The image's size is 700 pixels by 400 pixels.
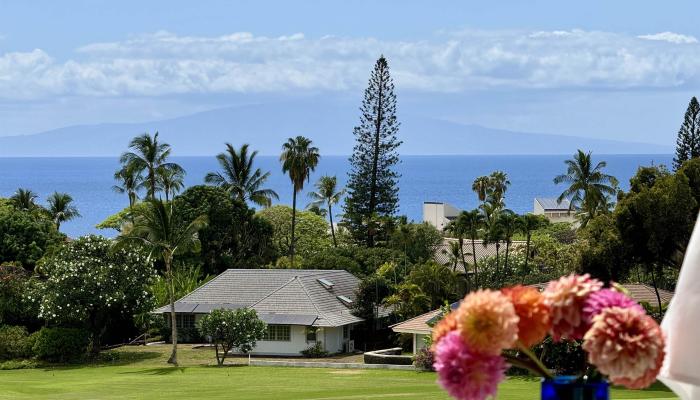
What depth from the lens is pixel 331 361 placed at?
131 feet

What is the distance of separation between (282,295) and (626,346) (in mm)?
42426

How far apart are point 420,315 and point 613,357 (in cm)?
3907

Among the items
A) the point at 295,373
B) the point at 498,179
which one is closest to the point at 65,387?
the point at 295,373

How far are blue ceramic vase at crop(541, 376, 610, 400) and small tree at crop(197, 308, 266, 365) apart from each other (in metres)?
35.5

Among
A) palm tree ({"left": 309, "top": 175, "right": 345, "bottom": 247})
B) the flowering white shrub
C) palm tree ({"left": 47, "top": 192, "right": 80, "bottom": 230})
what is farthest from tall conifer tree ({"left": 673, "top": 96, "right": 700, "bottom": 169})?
palm tree ({"left": 47, "top": 192, "right": 80, "bottom": 230})

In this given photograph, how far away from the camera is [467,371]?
3.07 m

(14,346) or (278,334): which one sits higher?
(278,334)

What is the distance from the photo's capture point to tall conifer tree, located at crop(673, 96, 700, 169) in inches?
2154

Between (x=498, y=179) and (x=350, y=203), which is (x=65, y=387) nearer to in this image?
(x=350, y=203)

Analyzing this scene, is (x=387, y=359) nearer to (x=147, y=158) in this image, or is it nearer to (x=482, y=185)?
(x=147, y=158)

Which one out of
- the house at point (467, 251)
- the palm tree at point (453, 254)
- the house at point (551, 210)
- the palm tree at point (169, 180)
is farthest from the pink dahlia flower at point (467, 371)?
the house at point (551, 210)

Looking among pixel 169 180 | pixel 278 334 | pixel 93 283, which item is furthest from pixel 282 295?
pixel 169 180

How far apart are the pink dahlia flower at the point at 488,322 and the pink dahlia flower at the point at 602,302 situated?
20 centimetres

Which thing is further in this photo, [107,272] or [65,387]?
[107,272]
